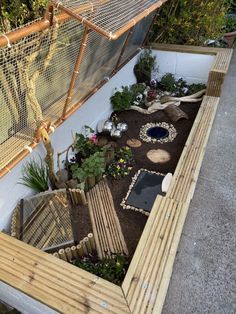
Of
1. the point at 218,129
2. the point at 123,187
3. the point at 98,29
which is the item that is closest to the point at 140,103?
the point at 218,129

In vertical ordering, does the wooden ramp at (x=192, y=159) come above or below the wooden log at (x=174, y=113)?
above

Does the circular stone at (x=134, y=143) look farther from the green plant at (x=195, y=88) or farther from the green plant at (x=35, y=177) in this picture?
the green plant at (x=195, y=88)

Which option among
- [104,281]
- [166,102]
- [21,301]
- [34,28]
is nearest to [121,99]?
[166,102]

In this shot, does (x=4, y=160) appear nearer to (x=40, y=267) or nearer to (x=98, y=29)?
(x=40, y=267)

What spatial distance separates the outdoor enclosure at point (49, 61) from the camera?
1.90 metres

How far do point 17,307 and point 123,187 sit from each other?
1.60 metres

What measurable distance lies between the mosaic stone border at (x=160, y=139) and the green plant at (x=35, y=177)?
1625mm

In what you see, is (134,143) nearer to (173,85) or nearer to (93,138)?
(93,138)

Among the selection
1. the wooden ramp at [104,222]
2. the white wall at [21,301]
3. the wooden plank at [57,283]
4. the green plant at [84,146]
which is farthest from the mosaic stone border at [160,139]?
the white wall at [21,301]

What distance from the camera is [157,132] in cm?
397

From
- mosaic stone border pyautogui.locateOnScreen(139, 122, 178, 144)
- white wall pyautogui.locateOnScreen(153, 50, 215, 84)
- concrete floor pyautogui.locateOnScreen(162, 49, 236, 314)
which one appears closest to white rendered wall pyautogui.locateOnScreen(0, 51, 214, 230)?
white wall pyautogui.locateOnScreen(153, 50, 215, 84)

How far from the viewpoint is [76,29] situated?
228 centimetres

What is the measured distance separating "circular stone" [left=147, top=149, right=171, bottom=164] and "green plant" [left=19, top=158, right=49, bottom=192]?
1421 millimetres

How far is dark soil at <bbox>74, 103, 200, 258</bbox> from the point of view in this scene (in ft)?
8.89
